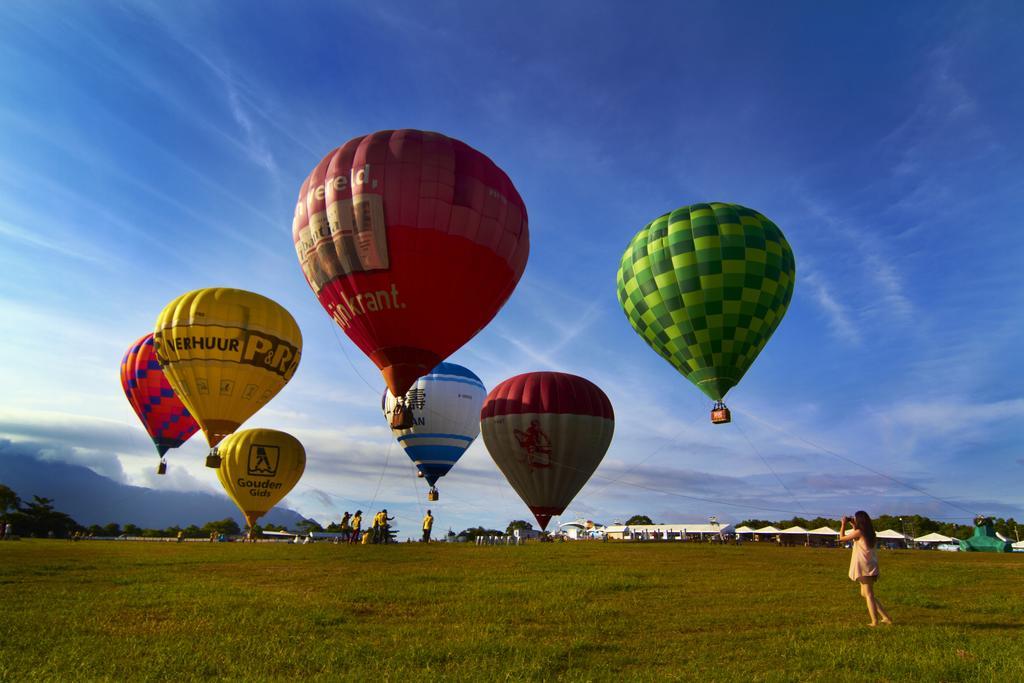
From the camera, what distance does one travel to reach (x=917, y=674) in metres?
5.77

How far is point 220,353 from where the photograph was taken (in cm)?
2947

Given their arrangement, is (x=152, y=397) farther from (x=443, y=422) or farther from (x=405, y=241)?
(x=405, y=241)

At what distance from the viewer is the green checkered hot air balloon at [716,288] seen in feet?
88.4

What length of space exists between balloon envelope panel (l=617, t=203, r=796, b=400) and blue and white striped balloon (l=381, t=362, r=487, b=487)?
18712mm

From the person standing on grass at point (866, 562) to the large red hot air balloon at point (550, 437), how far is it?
86.1ft

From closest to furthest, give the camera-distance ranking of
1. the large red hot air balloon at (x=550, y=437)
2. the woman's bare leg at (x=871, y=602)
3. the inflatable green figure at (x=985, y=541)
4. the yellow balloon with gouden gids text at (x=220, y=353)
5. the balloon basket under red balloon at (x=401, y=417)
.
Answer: the woman's bare leg at (x=871, y=602) → the balloon basket under red balloon at (x=401, y=417) → the yellow balloon with gouden gids text at (x=220, y=353) → the large red hot air balloon at (x=550, y=437) → the inflatable green figure at (x=985, y=541)

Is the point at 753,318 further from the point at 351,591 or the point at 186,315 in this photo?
the point at 186,315

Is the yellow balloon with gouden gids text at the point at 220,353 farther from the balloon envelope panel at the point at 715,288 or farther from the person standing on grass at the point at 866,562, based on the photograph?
the person standing on grass at the point at 866,562

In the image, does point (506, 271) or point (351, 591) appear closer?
A: point (351, 591)

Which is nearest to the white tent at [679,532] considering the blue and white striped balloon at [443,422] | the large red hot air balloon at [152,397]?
the blue and white striped balloon at [443,422]

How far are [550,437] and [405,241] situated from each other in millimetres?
18776

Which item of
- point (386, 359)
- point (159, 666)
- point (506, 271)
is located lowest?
point (159, 666)

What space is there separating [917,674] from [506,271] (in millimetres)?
17104

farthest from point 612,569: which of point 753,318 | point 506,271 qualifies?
point 753,318
